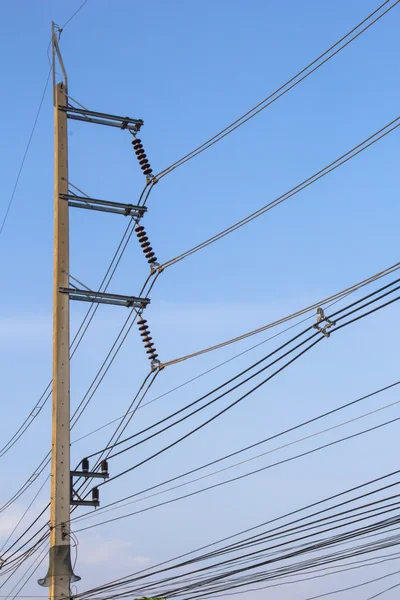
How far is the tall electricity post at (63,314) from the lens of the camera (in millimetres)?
21922

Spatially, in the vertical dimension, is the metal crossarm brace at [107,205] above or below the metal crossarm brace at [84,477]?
above

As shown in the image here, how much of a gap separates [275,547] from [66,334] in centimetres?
779

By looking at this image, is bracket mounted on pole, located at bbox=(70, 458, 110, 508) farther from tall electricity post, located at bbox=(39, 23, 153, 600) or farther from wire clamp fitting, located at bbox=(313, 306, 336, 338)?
wire clamp fitting, located at bbox=(313, 306, 336, 338)

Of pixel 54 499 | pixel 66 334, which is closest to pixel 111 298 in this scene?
Result: pixel 66 334

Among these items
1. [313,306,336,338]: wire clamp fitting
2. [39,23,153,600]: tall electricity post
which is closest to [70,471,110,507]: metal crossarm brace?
[39,23,153,600]: tall electricity post

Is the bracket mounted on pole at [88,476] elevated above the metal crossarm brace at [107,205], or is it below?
below

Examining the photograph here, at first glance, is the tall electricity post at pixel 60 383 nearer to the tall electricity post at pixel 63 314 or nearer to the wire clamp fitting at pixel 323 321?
the tall electricity post at pixel 63 314

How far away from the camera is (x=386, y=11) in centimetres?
1620

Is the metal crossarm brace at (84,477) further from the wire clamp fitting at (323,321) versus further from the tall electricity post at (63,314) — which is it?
the wire clamp fitting at (323,321)

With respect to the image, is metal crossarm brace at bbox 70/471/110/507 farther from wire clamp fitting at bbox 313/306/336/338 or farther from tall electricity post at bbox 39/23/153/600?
Answer: wire clamp fitting at bbox 313/306/336/338

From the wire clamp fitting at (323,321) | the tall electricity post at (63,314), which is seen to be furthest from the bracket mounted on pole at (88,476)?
the wire clamp fitting at (323,321)

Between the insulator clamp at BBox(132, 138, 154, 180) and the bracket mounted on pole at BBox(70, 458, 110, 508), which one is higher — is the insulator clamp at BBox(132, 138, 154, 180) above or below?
above

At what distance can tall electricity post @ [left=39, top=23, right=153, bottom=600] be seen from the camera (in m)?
21.9

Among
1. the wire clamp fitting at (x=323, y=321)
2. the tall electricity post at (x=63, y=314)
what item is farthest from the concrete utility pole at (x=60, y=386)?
the wire clamp fitting at (x=323, y=321)
